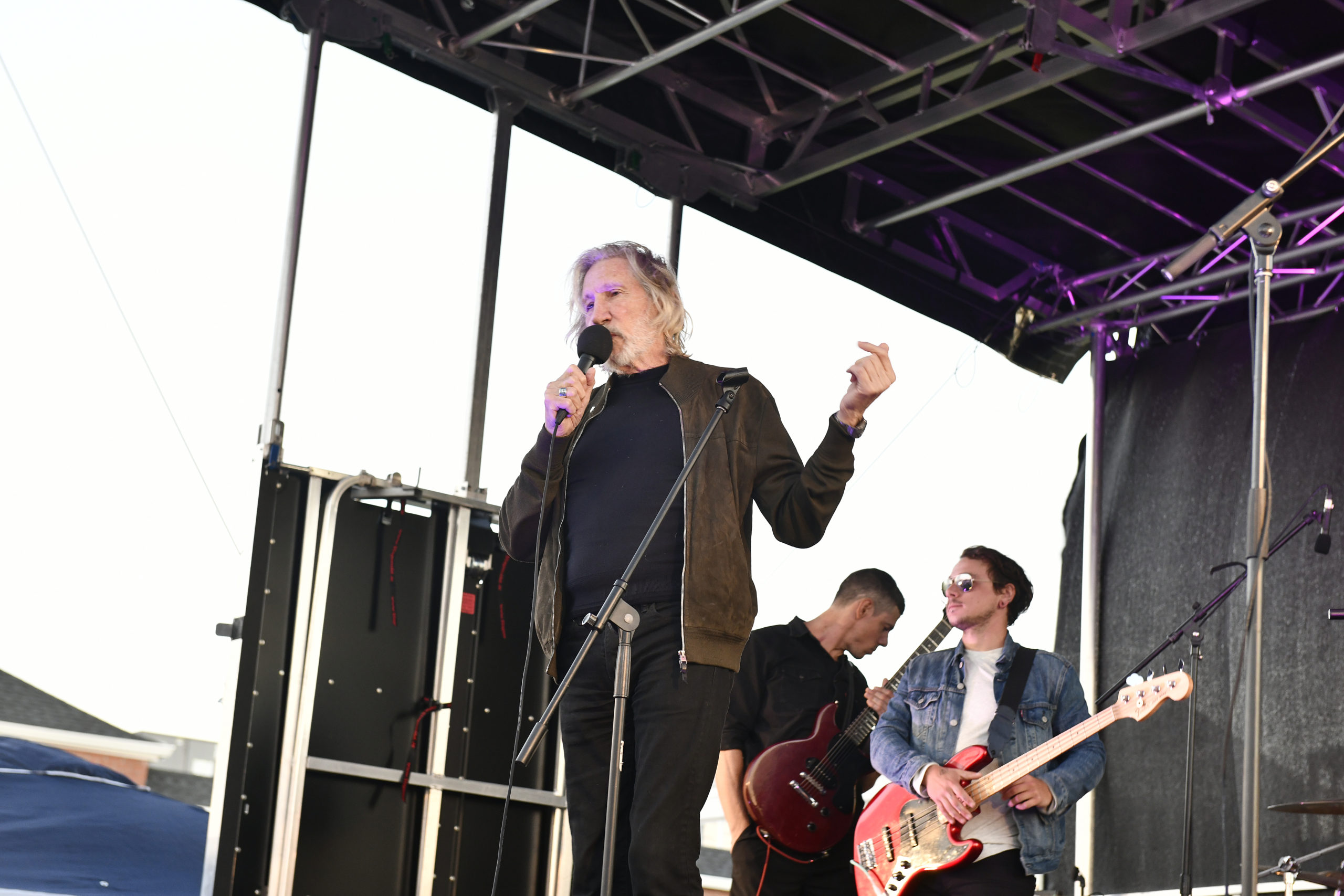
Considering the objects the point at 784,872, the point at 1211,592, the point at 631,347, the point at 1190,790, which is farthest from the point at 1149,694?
the point at 1211,592

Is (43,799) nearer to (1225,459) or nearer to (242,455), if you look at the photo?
(242,455)

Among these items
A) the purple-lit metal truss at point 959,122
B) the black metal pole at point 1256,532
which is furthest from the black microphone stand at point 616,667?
the purple-lit metal truss at point 959,122

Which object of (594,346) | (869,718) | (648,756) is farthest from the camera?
(869,718)

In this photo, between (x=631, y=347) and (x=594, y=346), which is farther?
(x=631, y=347)

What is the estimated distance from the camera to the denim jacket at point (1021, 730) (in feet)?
11.8

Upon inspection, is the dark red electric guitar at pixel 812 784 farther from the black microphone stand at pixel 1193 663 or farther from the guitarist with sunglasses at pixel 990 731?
the black microphone stand at pixel 1193 663

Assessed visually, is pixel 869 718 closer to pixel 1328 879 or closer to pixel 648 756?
pixel 1328 879

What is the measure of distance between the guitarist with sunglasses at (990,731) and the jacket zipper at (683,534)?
5.25 feet

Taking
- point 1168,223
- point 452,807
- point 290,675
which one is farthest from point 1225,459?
point 290,675

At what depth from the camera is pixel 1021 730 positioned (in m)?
3.81

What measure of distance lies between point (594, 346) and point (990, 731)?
1886 millimetres

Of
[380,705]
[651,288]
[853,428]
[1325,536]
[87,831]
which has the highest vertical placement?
[1325,536]

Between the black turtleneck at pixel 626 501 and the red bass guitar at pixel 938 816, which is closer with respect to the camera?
the black turtleneck at pixel 626 501

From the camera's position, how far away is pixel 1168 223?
677 cm
